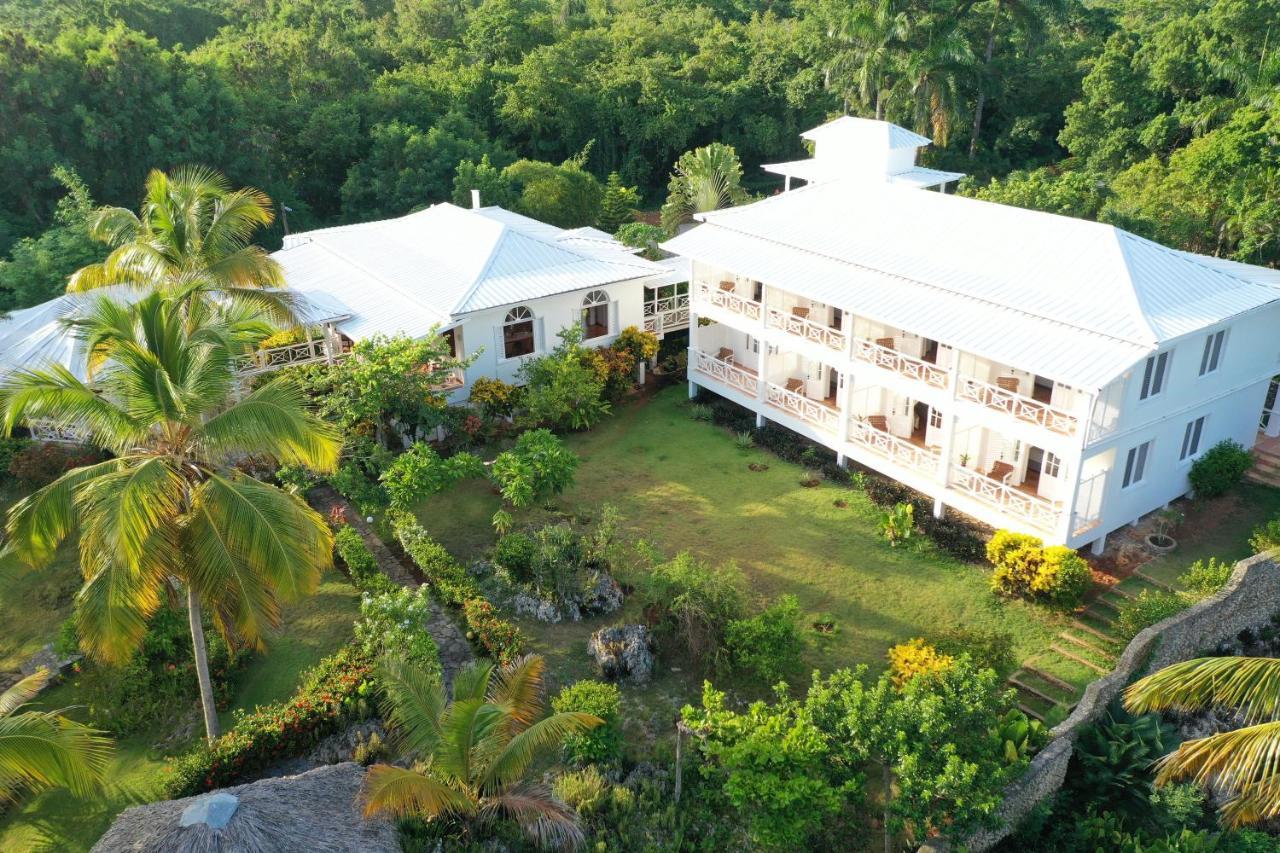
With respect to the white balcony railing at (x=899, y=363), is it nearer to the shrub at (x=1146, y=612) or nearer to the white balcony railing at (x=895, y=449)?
the white balcony railing at (x=895, y=449)

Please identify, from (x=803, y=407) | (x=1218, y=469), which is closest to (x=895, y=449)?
(x=803, y=407)

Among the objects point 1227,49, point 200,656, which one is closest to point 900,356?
point 200,656

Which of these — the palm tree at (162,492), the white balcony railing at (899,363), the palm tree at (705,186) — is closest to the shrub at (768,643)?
the white balcony railing at (899,363)

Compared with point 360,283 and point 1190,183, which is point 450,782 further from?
point 1190,183

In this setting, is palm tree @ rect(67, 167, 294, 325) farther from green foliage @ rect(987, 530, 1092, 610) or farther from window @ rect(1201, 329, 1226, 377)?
window @ rect(1201, 329, 1226, 377)

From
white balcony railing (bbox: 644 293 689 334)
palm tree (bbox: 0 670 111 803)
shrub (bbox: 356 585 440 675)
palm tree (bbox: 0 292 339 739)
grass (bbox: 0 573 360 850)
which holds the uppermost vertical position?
palm tree (bbox: 0 292 339 739)

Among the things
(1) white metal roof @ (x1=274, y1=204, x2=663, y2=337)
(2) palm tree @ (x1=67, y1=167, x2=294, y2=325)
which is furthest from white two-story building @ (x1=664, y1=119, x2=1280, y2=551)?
(2) palm tree @ (x1=67, y1=167, x2=294, y2=325)
